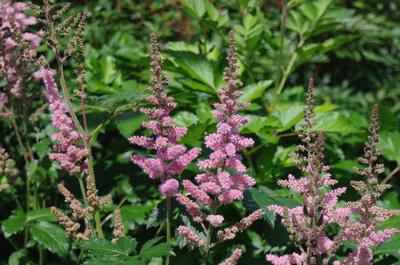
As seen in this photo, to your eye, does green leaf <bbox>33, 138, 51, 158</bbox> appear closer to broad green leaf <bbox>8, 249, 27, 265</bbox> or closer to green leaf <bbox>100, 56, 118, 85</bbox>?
broad green leaf <bbox>8, 249, 27, 265</bbox>

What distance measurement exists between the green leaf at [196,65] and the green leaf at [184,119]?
240 millimetres

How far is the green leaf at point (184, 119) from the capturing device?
2851mm

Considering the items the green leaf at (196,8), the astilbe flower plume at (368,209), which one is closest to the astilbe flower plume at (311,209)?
the astilbe flower plume at (368,209)

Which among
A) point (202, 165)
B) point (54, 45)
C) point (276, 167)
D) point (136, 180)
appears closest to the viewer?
point (202, 165)

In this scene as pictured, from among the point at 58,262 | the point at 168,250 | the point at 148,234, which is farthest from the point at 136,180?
the point at 168,250

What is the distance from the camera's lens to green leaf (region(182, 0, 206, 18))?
3.31 metres

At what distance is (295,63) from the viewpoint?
3633mm

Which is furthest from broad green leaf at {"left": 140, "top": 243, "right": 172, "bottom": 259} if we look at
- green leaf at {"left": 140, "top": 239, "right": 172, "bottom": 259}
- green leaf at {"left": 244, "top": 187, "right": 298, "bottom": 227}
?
green leaf at {"left": 244, "top": 187, "right": 298, "bottom": 227}

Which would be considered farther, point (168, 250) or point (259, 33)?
point (259, 33)

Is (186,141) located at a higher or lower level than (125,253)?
higher

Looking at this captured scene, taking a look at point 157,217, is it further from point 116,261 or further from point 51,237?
point 51,237

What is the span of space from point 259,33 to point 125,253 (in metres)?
1.71

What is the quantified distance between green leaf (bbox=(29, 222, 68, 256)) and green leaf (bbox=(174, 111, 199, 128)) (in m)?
0.74

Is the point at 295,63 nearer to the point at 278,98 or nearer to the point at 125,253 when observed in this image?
the point at 278,98
